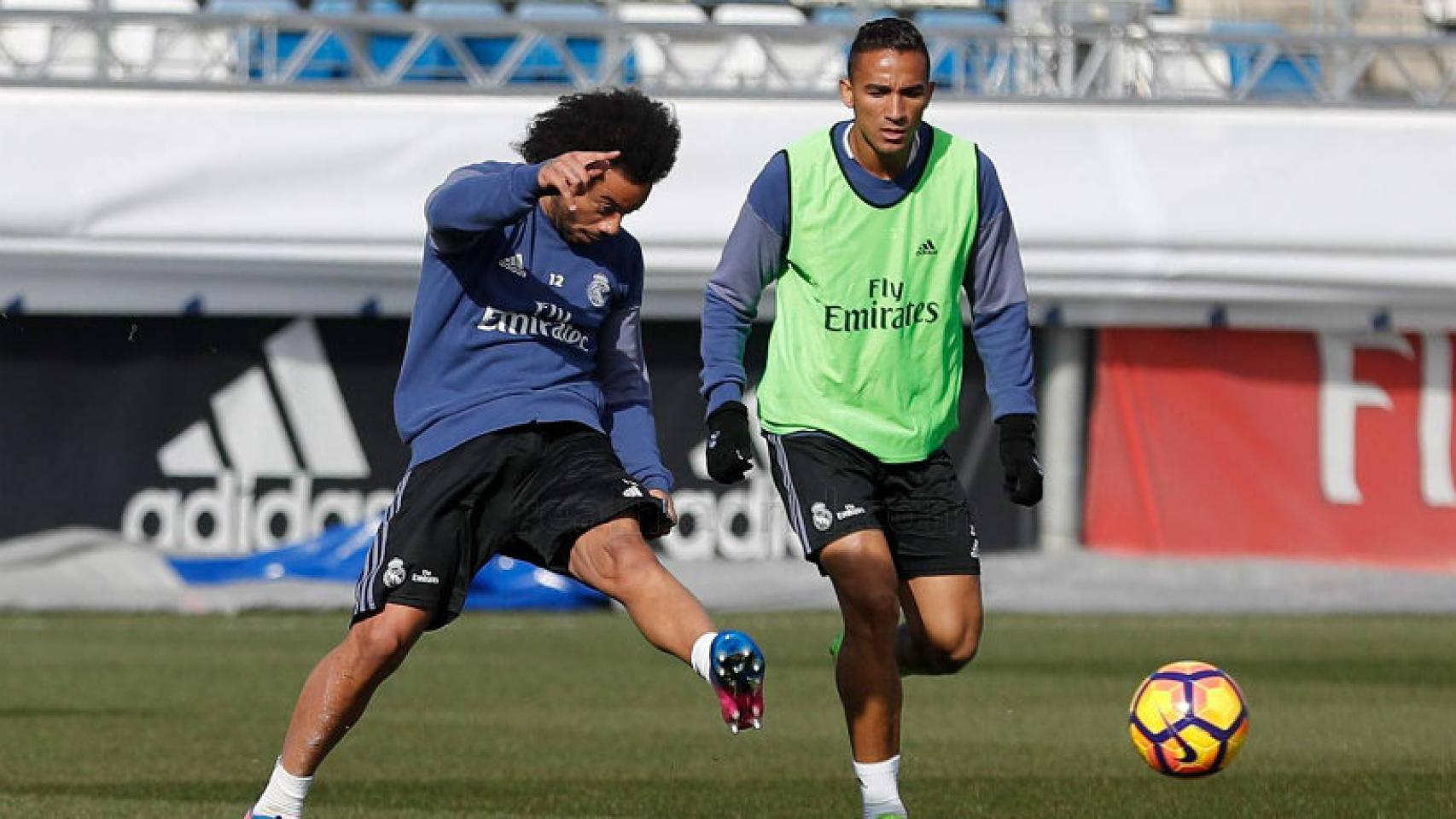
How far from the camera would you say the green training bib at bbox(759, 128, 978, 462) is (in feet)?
23.2

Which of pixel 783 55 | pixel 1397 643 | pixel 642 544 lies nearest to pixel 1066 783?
pixel 642 544

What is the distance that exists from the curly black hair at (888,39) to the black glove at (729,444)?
0.98 metres

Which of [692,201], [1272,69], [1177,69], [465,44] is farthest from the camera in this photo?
[1272,69]

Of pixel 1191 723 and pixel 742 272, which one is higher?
pixel 742 272

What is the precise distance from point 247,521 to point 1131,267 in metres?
6.82

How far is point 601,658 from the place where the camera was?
14.6 m

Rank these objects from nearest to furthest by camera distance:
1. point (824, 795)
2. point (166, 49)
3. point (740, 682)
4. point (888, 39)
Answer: point (740, 682) → point (888, 39) → point (824, 795) → point (166, 49)

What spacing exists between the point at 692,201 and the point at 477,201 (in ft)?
42.5

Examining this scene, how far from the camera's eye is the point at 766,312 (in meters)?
19.4

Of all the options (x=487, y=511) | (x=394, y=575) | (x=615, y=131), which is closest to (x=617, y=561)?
(x=487, y=511)

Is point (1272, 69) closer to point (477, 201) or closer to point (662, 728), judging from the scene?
point (662, 728)

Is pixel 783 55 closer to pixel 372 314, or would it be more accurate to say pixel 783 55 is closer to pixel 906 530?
pixel 372 314

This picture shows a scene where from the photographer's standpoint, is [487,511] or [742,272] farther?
[742,272]

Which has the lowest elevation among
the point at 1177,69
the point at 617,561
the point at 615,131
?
the point at 617,561
